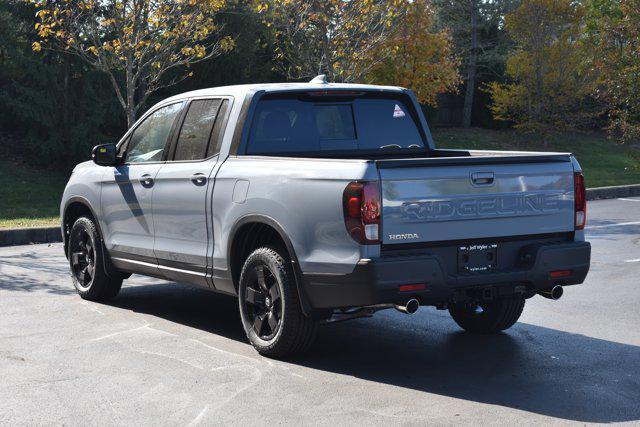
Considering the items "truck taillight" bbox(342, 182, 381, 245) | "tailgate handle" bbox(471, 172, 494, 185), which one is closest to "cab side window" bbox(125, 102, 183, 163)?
"truck taillight" bbox(342, 182, 381, 245)

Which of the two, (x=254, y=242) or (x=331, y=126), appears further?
(x=331, y=126)

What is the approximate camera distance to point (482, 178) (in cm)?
627

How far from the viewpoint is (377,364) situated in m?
6.61

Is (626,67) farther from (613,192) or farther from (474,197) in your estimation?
(474,197)

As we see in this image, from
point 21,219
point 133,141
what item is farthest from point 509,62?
point 133,141

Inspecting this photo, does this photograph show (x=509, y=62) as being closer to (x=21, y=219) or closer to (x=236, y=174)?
(x=21, y=219)

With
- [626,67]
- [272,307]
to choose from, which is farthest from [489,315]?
[626,67]

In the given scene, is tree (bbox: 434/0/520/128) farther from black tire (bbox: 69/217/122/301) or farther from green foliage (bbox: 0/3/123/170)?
black tire (bbox: 69/217/122/301)

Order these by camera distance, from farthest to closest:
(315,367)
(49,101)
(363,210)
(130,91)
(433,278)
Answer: (49,101) < (130,91) < (315,367) < (433,278) < (363,210)

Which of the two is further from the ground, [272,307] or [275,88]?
[275,88]

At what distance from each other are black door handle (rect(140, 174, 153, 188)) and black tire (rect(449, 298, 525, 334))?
2695 mm

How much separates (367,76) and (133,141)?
1816cm

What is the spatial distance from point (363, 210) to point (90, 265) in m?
4.03

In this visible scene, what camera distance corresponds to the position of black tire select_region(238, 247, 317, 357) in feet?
21.2
